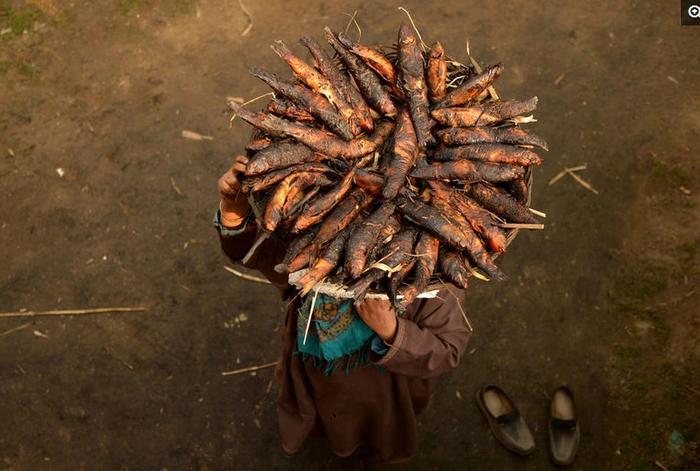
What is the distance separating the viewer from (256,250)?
8.02ft

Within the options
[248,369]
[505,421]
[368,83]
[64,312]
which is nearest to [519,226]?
[368,83]

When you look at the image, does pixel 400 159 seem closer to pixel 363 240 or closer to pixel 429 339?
pixel 363 240

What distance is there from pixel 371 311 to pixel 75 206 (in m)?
3.00

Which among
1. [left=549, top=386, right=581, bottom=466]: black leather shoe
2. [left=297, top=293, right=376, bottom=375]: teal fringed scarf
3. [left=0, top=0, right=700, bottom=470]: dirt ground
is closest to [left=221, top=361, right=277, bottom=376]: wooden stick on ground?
[left=0, top=0, right=700, bottom=470]: dirt ground

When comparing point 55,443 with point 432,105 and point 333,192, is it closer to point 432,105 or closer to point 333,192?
point 333,192

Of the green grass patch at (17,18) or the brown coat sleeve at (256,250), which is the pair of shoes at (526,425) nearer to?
the brown coat sleeve at (256,250)

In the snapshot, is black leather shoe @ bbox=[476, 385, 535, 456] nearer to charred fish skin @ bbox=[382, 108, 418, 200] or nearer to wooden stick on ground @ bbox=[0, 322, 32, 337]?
charred fish skin @ bbox=[382, 108, 418, 200]

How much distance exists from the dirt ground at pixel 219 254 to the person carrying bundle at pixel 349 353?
0.83 meters

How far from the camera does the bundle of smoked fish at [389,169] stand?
1961 millimetres

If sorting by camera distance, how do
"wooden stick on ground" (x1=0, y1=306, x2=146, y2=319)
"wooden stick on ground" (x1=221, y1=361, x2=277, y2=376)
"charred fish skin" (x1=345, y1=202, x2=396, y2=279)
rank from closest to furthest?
"charred fish skin" (x1=345, y1=202, x2=396, y2=279) → "wooden stick on ground" (x1=221, y1=361, x2=277, y2=376) → "wooden stick on ground" (x1=0, y1=306, x2=146, y2=319)

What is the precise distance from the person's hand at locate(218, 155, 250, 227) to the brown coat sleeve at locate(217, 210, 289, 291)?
49mm

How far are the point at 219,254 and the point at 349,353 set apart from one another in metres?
1.97

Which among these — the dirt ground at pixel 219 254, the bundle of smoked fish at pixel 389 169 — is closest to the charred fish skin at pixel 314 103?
the bundle of smoked fish at pixel 389 169

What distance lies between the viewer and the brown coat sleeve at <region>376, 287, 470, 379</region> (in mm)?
2180
